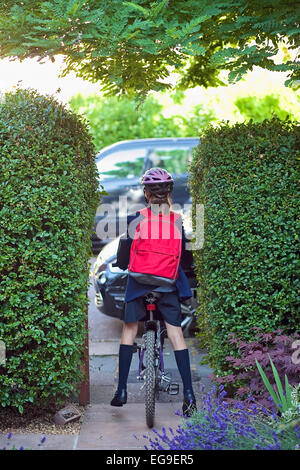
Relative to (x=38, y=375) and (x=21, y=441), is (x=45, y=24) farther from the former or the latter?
(x=21, y=441)

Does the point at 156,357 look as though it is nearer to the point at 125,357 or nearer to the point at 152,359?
the point at 152,359

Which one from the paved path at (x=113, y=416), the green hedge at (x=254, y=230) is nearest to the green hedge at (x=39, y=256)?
the paved path at (x=113, y=416)

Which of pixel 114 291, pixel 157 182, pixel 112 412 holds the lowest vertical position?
pixel 112 412

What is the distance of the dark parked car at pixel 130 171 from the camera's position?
37.4 ft

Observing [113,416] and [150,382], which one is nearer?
[150,382]

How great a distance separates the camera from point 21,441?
4.42m

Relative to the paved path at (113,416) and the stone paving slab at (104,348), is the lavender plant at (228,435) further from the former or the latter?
the stone paving slab at (104,348)

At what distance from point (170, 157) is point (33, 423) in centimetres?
758

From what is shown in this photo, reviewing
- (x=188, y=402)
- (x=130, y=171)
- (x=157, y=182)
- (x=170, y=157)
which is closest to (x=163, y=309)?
(x=188, y=402)

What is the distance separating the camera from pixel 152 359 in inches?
191

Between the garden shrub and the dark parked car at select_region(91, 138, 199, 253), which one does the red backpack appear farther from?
the dark parked car at select_region(91, 138, 199, 253)

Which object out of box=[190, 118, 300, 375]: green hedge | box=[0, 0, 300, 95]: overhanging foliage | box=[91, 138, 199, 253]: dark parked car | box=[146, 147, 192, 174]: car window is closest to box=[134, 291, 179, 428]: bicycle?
box=[190, 118, 300, 375]: green hedge
